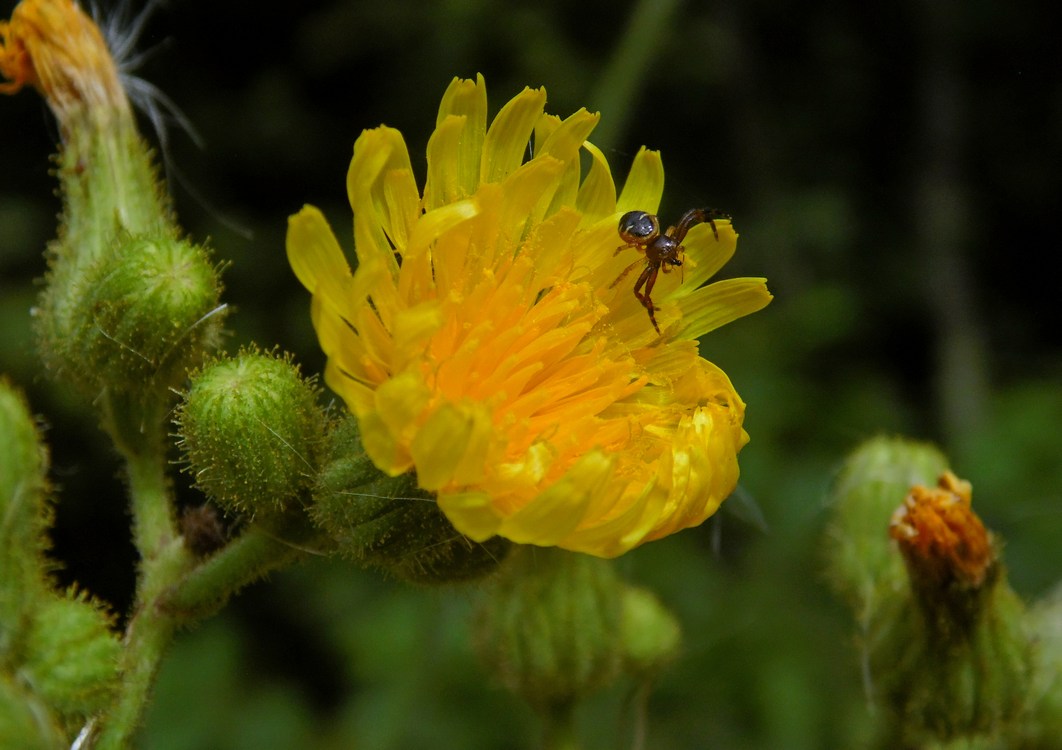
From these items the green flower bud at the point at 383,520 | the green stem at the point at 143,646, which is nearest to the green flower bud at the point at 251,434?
the green flower bud at the point at 383,520

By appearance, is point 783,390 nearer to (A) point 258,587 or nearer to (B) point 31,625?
(A) point 258,587

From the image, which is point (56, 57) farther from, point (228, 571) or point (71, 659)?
point (71, 659)

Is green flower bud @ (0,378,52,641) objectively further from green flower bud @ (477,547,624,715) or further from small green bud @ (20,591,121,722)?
green flower bud @ (477,547,624,715)

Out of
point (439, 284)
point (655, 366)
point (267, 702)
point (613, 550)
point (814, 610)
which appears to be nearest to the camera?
point (613, 550)

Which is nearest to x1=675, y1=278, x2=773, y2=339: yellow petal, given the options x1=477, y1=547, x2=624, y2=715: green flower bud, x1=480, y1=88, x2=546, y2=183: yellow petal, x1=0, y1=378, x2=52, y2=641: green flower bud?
x1=480, y1=88, x2=546, y2=183: yellow petal

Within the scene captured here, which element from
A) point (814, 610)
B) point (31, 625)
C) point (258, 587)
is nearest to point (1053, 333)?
point (814, 610)

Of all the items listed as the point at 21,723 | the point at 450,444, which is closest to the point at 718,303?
→ the point at 450,444

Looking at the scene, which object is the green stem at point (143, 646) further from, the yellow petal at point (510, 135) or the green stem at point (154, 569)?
the yellow petal at point (510, 135)
